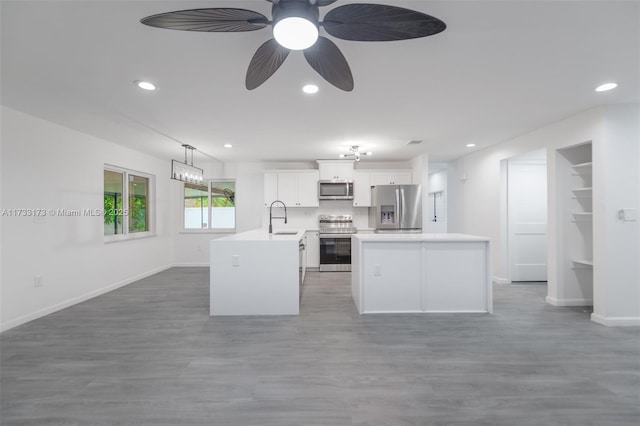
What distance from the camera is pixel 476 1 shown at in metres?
1.52

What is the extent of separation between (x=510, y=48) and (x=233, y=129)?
3106mm

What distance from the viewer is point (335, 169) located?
5.92 metres

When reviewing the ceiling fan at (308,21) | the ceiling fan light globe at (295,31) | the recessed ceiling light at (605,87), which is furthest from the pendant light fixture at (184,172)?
the recessed ceiling light at (605,87)

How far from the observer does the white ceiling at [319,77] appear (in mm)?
1628

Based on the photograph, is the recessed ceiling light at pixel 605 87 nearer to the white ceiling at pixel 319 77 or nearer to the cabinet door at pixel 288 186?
the white ceiling at pixel 319 77

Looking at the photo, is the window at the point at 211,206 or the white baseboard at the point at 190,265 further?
the window at the point at 211,206

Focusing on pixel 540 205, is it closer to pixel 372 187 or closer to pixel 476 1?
pixel 372 187

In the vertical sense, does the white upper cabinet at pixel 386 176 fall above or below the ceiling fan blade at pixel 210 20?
below

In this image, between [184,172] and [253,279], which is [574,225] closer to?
[253,279]

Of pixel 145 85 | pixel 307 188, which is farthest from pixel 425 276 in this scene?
pixel 145 85

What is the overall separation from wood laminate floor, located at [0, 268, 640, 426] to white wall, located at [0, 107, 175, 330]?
41 cm

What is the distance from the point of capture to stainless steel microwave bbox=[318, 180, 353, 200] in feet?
19.3

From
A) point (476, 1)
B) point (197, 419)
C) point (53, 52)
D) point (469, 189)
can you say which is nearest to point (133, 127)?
point (53, 52)

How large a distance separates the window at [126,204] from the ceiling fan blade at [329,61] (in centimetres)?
449
